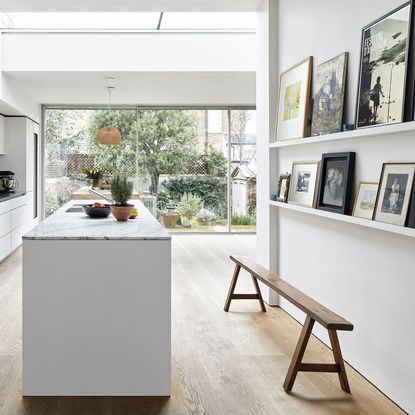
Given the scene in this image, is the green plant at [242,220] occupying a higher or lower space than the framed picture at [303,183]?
lower

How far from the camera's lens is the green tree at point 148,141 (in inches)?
A: 394

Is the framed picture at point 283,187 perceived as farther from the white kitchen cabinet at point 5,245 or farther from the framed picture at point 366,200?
the white kitchen cabinet at point 5,245

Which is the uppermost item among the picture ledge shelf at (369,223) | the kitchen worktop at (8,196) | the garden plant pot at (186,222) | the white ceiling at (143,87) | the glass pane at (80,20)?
the glass pane at (80,20)

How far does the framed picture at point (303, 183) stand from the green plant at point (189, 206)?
589 cm

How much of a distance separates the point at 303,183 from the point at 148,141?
635cm

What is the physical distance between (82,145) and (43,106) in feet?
3.25

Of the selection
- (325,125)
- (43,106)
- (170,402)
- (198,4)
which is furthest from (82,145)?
(170,402)

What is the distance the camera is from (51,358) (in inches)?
112

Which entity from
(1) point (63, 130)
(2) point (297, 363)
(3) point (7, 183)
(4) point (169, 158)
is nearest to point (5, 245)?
(3) point (7, 183)

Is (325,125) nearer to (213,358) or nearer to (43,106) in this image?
(213,358)

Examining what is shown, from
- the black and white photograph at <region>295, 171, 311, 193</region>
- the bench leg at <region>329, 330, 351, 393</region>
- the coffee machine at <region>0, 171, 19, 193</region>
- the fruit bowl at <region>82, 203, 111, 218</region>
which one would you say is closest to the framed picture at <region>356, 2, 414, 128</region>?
the black and white photograph at <region>295, 171, 311, 193</region>

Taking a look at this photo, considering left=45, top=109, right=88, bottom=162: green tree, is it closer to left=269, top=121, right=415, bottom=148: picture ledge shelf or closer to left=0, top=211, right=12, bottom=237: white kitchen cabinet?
left=0, top=211, right=12, bottom=237: white kitchen cabinet

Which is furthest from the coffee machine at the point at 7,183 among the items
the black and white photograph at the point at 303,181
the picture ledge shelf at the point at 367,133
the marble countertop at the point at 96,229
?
the picture ledge shelf at the point at 367,133

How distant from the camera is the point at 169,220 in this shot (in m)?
10.0
